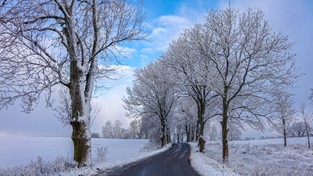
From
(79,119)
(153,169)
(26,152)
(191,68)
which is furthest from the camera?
(26,152)

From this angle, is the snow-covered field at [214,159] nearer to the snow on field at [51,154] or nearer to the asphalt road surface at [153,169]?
the snow on field at [51,154]

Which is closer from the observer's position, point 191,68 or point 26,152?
point 191,68

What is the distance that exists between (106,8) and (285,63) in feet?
45.8

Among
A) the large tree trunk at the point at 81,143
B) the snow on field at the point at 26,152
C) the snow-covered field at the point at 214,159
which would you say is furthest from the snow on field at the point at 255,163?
the snow on field at the point at 26,152

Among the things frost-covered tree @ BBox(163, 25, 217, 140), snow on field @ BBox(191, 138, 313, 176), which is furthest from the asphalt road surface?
frost-covered tree @ BBox(163, 25, 217, 140)

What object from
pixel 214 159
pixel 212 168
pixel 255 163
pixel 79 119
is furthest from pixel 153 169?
pixel 255 163

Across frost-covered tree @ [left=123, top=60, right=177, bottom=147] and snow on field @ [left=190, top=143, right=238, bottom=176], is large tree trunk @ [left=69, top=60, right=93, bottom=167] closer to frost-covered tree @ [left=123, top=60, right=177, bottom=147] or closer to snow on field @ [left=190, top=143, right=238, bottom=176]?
snow on field @ [left=190, top=143, right=238, bottom=176]

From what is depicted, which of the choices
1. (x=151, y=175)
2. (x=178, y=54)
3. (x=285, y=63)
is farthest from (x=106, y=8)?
(x=178, y=54)

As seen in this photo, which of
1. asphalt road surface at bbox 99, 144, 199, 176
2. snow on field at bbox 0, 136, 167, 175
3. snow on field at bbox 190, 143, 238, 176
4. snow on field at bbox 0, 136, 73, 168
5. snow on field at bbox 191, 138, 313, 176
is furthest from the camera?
snow on field at bbox 0, 136, 73, 168

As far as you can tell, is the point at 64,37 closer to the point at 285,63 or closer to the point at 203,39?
the point at 203,39

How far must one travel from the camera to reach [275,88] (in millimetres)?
22078

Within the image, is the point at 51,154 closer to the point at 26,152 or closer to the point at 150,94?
the point at 26,152

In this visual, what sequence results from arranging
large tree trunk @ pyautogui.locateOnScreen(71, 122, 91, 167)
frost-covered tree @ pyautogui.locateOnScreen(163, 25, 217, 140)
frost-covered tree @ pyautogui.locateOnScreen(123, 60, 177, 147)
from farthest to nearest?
frost-covered tree @ pyautogui.locateOnScreen(123, 60, 177, 147), frost-covered tree @ pyautogui.locateOnScreen(163, 25, 217, 140), large tree trunk @ pyautogui.locateOnScreen(71, 122, 91, 167)

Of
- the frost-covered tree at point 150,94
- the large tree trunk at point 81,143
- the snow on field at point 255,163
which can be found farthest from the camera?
Answer: the frost-covered tree at point 150,94
